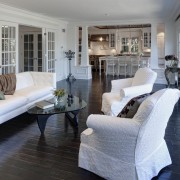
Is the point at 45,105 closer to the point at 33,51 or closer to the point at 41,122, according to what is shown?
A: the point at 41,122

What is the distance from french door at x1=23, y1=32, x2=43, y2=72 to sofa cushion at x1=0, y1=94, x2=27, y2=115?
5.59m

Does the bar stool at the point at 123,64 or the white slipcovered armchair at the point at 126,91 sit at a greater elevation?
the bar stool at the point at 123,64

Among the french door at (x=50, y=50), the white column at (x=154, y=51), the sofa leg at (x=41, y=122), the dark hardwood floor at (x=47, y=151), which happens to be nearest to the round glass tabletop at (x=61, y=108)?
the sofa leg at (x=41, y=122)

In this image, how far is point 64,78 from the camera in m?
11.1

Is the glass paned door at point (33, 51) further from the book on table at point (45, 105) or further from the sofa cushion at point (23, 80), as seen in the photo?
the book on table at point (45, 105)

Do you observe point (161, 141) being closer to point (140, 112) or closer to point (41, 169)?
point (140, 112)

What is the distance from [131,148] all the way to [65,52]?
8.82 metres

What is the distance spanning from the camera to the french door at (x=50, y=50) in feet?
31.1

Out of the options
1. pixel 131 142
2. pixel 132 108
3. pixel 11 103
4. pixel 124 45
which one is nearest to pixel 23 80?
pixel 11 103

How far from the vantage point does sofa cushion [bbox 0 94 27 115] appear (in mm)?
4008

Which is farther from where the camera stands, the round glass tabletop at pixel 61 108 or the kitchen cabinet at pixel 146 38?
the kitchen cabinet at pixel 146 38

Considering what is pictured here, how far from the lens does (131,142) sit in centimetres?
237

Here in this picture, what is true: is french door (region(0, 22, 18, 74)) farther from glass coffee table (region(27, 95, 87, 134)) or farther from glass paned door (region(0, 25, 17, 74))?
glass coffee table (region(27, 95, 87, 134))

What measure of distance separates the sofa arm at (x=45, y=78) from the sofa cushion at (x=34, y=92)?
24 centimetres
